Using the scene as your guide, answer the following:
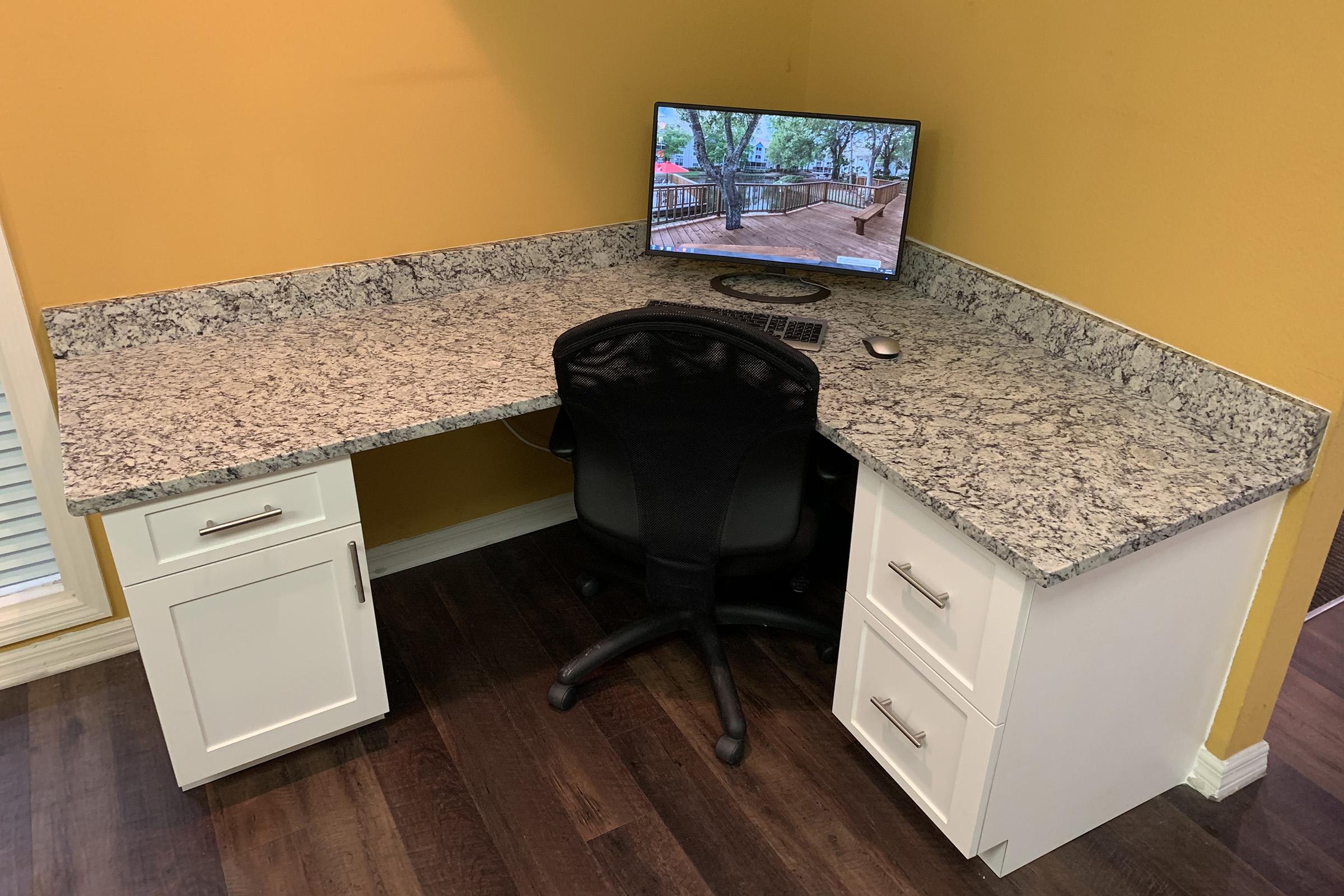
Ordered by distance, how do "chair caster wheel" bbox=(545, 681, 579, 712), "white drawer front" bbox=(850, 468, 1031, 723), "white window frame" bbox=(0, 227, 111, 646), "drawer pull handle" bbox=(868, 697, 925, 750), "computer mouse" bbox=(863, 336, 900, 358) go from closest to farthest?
"white drawer front" bbox=(850, 468, 1031, 723), "drawer pull handle" bbox=(868, 697, 925, 750), "white window frame" bbox=(0, 227, 111, 646), "computer mouse" bbox=(863, 336, 900, 358), "chair caster wheel" bbox=(545, 681, 579, 712)

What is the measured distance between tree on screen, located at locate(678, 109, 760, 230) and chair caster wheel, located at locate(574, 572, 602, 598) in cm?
92

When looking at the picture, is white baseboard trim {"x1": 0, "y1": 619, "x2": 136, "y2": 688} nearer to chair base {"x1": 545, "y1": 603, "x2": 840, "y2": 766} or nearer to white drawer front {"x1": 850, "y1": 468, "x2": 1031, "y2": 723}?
chair base {"x1": 545, "y1": 603, "x2": 840, "y2": 766}

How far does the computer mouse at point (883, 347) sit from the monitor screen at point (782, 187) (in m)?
0.26

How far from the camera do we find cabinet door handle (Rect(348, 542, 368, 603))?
1.79 m

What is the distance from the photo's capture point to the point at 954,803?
1677 mm

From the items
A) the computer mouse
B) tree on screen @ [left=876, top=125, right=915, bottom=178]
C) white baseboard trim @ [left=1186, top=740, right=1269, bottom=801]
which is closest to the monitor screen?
tree on screen @ [left=876, top=125, right=915, bottom=178]

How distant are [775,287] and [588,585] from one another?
841 mm

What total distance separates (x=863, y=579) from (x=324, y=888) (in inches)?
42.5

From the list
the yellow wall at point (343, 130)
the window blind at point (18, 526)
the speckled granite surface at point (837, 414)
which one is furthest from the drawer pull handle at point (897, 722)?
the window blind at point (18, 526)

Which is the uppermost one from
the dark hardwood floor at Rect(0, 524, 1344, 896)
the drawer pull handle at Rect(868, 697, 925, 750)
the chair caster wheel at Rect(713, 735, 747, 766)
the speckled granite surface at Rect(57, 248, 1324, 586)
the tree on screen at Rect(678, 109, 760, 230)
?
the tree on screen at Rect(678, 109, 760, 230)

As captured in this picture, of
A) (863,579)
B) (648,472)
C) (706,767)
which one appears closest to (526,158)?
(648,472)

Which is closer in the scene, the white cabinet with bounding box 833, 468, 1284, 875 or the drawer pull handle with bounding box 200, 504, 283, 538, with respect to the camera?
the white cabinet with bounding box 833, 468, 1284, 875

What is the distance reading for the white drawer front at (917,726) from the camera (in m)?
1.61

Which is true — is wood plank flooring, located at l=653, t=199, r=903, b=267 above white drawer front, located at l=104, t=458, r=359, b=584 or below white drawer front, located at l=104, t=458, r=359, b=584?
above
